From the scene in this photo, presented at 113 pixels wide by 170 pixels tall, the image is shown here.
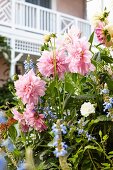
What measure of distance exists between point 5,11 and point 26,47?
4.59 feet

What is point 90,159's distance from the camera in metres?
1.36

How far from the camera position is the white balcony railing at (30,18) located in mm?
12297

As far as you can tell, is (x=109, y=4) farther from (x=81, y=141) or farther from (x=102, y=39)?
(x=81, y=141)

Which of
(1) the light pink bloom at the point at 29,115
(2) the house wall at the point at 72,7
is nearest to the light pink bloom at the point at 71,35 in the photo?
(1) the light pink bloom at the point at 29,115

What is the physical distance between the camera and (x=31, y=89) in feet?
4.94

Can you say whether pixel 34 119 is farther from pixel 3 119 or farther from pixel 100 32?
pixel 100 32

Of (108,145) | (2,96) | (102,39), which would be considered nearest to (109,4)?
(102,39)

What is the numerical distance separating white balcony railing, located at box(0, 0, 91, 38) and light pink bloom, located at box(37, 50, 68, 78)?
10415 millimetres

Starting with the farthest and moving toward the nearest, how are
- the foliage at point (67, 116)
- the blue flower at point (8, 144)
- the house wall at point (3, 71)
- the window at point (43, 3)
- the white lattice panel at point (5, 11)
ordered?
the window at point (43, 3) → the house wall at point (3, 71) → the white lattice panel at point (5, 11) → the blue flower at point (8, 144) → the foliage at point (67, 116)

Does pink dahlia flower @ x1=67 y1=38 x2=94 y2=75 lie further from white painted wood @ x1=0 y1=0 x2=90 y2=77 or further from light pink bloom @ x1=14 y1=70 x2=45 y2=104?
white painted wood @ x1=0 y1=0 x2=90 y2=77

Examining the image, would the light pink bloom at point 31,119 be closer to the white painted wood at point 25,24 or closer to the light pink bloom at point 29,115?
the light pink bloom at point 29,115

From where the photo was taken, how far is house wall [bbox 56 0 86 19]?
15867 mm

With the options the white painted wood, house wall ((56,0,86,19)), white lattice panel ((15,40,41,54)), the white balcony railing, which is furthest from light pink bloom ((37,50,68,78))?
house wall ((56,0,86,19))

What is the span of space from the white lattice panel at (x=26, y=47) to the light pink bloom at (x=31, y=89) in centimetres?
1125
